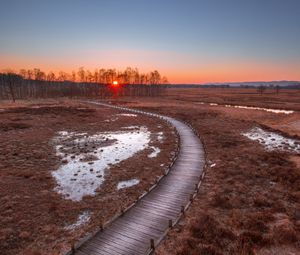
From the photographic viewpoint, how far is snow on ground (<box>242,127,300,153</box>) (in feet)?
104

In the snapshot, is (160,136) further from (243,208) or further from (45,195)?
(243,208)

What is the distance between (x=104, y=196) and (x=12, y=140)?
23.3 m

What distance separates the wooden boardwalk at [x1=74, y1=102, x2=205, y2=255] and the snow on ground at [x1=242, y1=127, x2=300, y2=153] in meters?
14.4

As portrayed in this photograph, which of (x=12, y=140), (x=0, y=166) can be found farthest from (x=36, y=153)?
(x=12, y=140)

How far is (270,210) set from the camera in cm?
1630

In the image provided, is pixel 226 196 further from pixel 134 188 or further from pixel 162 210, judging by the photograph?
pixel 134 188

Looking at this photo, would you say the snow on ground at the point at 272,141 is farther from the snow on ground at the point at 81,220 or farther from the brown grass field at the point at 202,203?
the snow on ground at the point at 81,220

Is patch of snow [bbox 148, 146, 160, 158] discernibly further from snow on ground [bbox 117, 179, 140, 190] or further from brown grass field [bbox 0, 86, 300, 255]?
snow on ground [bbox 117, 179, 140, 190]

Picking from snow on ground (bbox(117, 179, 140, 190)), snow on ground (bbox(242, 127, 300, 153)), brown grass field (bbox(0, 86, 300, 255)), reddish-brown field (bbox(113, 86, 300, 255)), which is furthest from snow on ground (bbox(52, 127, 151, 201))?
snow on ground (bbox(242, 127, 300, 153))

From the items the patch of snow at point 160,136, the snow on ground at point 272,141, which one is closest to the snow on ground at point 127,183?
the patch of snow at point 160,136

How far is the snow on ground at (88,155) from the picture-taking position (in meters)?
20.5

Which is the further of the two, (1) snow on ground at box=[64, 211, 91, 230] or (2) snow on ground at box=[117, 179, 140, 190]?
(2) snow on ground at box=[117, 179, 140, 190]

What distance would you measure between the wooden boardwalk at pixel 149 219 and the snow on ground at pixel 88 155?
523 cm

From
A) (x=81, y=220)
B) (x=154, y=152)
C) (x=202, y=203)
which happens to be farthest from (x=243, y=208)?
(x=154, y=152)
